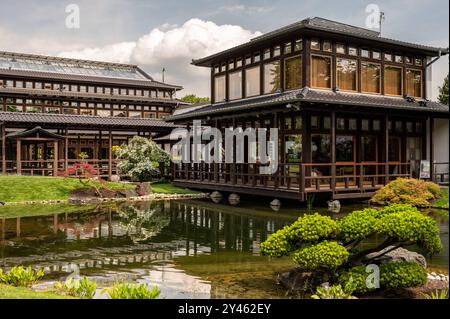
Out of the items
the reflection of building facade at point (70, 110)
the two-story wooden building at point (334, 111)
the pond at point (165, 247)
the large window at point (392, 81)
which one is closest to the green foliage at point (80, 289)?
the pond at point (165, 247)

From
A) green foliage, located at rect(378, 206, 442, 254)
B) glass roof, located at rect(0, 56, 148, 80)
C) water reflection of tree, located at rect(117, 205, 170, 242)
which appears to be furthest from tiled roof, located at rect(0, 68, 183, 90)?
green foliage, located at rect(378, 206, 442, 254)

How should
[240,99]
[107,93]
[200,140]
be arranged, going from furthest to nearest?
[107,93], [200,140], [240,99]

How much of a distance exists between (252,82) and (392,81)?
6.60 m

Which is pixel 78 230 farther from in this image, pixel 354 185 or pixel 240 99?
pixel 240 99

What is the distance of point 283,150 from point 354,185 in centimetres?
347

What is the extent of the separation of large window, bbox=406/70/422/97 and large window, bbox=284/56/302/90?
6242 mm

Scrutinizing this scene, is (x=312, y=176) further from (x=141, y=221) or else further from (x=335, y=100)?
(x=141, y=221)

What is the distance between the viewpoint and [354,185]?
19984 millimetres

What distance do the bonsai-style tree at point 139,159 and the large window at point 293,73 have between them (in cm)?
1102

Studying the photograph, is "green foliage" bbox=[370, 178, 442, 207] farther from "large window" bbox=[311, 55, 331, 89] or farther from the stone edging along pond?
the stone edging along pond

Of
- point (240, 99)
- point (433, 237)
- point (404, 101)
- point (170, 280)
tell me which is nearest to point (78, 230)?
point (170, 280)

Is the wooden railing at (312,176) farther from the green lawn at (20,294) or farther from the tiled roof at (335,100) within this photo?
the green lawn at (20,294)

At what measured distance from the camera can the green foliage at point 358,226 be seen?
791cm

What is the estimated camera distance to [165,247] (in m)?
12.0
